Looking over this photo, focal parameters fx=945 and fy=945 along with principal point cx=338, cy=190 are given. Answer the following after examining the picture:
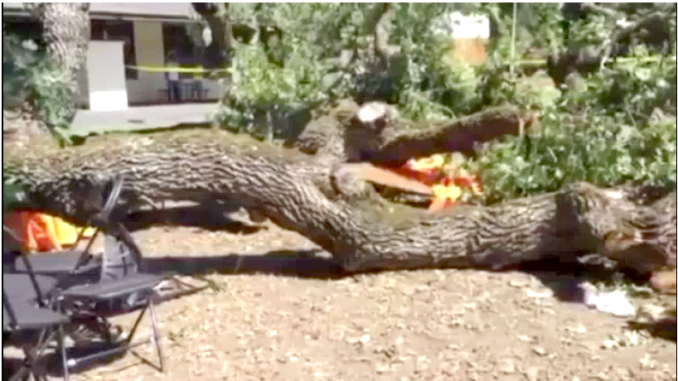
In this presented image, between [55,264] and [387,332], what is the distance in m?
1.65

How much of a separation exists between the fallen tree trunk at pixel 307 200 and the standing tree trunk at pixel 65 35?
6.60 ft

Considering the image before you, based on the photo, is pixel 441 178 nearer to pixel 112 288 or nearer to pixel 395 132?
pixel 395 132

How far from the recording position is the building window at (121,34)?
18078 millimetres

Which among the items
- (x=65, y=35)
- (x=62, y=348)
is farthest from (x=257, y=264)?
(x=65, y=35)

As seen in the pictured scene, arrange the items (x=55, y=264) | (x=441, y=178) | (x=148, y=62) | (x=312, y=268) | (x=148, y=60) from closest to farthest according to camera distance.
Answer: (x=55, y=264) < (x=312, y=268) < (x=441, y=178) < (x=148, y=62) < (x=148, y=60)

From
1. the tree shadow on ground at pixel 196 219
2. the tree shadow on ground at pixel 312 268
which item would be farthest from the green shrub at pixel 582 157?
the tree shadow on ground at pixel 196 219

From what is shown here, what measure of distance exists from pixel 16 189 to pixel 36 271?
1261 mm

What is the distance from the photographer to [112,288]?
3955 mm

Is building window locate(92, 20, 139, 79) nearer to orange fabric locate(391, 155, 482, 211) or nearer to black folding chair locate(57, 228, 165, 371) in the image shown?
orange fabric locate(391, 155, 482, 211)

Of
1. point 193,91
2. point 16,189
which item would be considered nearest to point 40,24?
point 16,189

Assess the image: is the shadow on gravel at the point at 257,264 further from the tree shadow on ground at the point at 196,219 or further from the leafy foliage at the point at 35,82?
the leafy foliage at the point at 35,82

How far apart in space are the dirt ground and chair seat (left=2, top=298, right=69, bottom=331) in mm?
584

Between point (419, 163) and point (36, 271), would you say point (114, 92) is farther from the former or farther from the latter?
point (36, 271)

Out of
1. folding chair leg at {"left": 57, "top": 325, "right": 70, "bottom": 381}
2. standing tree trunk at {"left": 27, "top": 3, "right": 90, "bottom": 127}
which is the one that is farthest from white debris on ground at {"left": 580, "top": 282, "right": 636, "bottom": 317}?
standing tree trunk at {"left": 27, "top": 3, "right": 90, "bottom": 127}
